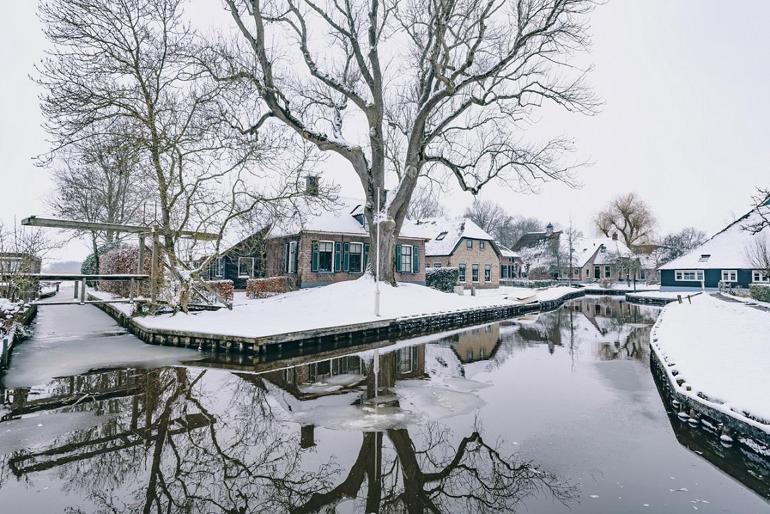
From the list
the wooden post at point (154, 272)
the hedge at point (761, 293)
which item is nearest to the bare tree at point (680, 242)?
the hedge at point (761, 293)

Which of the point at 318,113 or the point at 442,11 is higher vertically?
the point at 442,11

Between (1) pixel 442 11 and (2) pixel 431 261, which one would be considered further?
(2) pixel 431 261

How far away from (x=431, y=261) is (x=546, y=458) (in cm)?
2968

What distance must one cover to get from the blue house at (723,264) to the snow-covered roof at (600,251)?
13.8 meters

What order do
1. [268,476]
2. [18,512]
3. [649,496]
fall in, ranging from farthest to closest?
[268,476], [649,496], [18,512]

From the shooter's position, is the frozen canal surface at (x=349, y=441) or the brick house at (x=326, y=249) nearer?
the frozen canal surface at (x=349, y=441)

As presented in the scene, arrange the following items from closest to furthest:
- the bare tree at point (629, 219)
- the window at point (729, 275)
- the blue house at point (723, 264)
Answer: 1. the blue house at point (723, 264)
2. the window at point (729, 275)
3. the bare tree at point (629, 219)

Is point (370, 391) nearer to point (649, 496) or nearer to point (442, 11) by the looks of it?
point (649, 496)

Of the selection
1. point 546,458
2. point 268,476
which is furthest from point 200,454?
point 546,458

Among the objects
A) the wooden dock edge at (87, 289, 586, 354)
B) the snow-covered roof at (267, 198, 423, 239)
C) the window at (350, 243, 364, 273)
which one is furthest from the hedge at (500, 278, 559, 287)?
the wooden dock edge at (87, 289, 586, 354)

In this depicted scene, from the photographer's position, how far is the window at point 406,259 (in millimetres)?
26375

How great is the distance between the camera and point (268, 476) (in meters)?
4.35

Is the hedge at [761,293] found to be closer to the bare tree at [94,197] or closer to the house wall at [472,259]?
the house wall at [472,259]

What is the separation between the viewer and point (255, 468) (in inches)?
178
